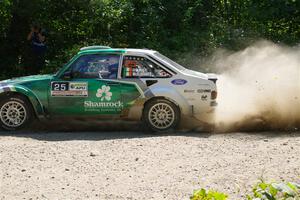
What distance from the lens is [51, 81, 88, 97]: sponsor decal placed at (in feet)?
35.5

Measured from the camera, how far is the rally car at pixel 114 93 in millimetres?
10789

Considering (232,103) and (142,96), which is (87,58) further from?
(232,103)

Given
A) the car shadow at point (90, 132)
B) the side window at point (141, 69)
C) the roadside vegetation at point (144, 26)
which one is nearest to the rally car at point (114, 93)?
the side window at point (141, 69)

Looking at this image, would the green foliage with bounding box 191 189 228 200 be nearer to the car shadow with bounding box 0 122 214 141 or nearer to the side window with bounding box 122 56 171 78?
the car shadow with bounding box 0 122 214 141

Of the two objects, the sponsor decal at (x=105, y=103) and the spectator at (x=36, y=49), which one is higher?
the spectator at (x=36, y=49)

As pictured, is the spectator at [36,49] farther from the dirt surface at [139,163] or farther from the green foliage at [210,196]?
the green foliage at [210,196]

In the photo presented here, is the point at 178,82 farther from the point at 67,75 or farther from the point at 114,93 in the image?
the point at 67,75

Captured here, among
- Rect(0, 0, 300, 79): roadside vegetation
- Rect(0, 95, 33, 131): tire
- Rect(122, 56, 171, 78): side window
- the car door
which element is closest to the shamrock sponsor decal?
the car door

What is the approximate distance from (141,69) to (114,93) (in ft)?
2.40

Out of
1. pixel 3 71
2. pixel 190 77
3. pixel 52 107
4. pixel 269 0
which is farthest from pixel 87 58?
pixel 269 0

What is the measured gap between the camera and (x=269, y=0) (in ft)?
58.6

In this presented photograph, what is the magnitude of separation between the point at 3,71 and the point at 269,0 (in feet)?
29.3

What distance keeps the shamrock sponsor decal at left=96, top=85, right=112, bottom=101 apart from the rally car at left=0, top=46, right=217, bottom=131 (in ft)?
0.07

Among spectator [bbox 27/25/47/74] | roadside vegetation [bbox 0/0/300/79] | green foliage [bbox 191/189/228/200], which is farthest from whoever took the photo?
roadside vegetation [bbox 0/0/300/79]
